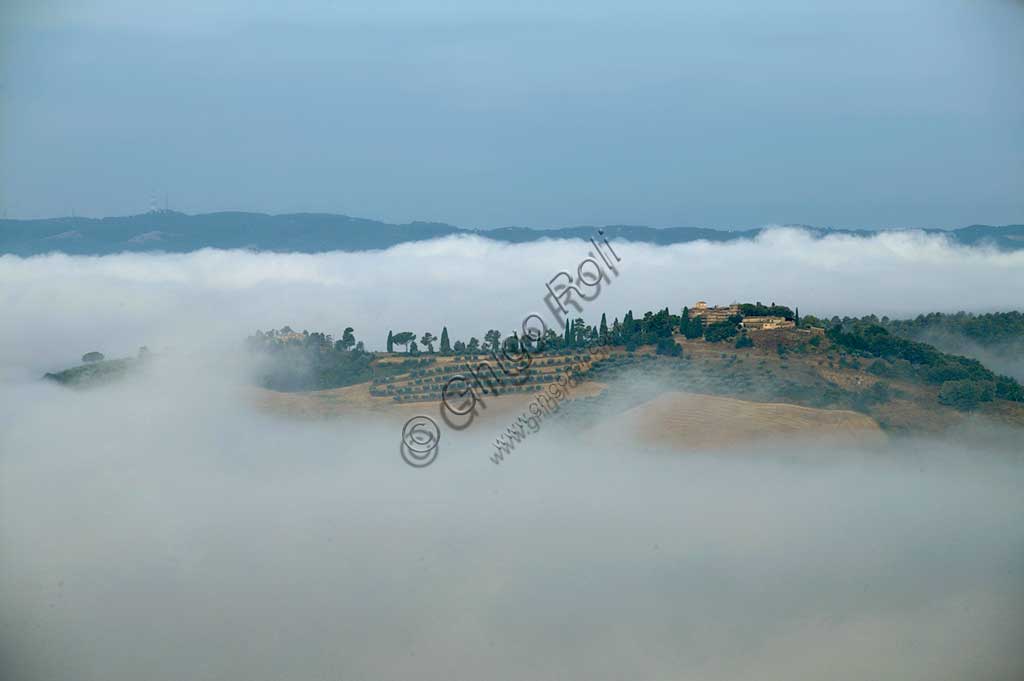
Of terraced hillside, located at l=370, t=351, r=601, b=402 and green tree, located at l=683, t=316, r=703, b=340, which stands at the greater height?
green tree, located at l=683, t=316, r=703, b=340

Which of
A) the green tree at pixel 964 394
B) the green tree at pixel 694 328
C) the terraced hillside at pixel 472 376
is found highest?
the green tree at pixel 694 328

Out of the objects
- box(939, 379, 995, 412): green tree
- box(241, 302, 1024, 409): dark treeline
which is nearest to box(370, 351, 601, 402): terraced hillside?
box(241, 302, 1024, 409): dark treeline

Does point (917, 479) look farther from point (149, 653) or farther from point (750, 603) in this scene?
point (149, 653)

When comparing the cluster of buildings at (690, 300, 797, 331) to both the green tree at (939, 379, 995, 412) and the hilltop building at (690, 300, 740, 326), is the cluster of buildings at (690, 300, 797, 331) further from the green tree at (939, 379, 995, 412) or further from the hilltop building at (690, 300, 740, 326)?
the green tree at (939, 379, 995, 412)

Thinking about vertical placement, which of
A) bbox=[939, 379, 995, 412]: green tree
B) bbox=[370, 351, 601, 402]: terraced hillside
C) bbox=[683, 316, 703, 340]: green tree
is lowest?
bbox=[939, 379, 995, 412]: green tree

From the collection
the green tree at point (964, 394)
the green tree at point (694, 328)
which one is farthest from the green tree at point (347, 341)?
the green tree at point (964, 394)

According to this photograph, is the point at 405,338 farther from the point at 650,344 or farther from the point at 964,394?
the point at 964,394

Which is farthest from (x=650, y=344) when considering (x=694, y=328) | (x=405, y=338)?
(x=405, y=338)

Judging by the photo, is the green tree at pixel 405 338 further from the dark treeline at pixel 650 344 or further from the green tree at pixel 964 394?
the green tree at pixel 964 394

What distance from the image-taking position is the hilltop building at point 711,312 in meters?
15.1

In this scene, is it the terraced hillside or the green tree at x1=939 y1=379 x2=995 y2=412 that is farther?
the green tree at x1=939 y1=379 x2=995 y2=412

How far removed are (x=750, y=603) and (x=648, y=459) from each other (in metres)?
2.64

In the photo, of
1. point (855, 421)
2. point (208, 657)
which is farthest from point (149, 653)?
point (855, 421)

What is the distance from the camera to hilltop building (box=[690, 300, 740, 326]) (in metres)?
15.1
